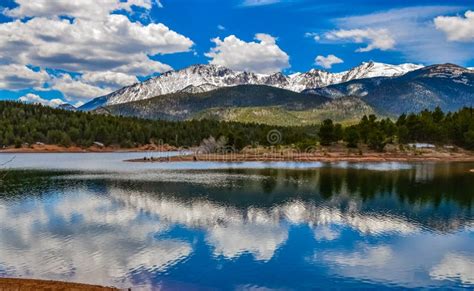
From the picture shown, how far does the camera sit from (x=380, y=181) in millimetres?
108125

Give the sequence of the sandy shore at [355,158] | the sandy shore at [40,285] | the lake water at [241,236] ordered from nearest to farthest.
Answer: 1. the sandy shore at [40,285]
2. the lake water at [241,236]
3. the sandy shore at [355,158]

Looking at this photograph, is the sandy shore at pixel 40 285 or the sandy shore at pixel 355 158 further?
the sandy shore at pixel 355 158

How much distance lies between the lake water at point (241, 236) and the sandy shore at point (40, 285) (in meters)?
2.37

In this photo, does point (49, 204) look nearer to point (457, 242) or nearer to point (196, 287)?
point (196, 287)

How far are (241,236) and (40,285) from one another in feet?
80.6

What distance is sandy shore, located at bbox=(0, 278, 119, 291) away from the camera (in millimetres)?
30734

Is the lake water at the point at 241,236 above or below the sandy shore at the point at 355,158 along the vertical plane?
below

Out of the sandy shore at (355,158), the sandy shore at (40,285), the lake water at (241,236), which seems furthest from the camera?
the sandy shore at (355,158)

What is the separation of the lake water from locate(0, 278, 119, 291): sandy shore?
2.37 meters

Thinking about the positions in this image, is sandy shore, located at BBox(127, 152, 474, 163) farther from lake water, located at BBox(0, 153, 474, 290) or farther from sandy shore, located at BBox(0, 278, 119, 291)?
sandy shore, located at BBox(0, 278, 119, 291)

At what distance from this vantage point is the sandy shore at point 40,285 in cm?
3073

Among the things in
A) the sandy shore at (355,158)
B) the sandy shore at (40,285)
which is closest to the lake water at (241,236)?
the sandy shore at (40,285)

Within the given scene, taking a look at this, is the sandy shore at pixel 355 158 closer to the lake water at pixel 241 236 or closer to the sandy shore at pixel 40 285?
the lake water at pixel 241 236

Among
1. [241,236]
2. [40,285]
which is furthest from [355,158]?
[40,285]
